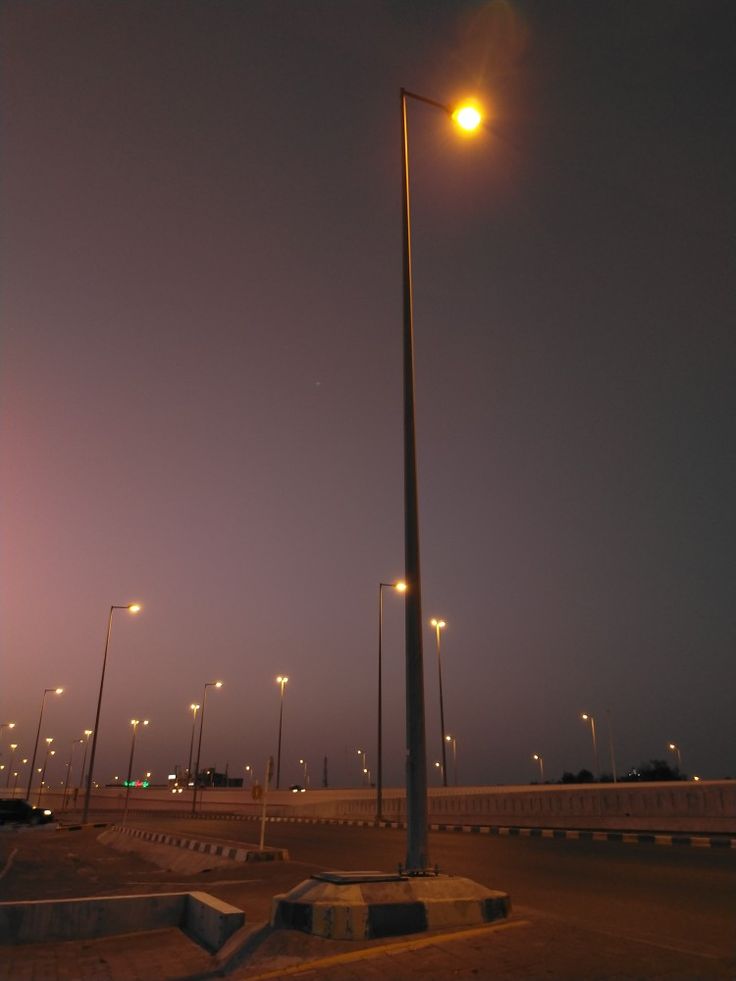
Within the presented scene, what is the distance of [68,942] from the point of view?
894cm

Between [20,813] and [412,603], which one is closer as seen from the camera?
[412,603]

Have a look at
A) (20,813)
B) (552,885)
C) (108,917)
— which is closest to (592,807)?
(552,885)

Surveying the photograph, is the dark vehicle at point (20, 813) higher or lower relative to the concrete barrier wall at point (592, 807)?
lower

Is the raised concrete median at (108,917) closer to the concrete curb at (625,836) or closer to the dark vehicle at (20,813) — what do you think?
the concrete curb at (625,836)

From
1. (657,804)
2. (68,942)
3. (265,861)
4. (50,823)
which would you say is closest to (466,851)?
(265,861)

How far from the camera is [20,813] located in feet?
137

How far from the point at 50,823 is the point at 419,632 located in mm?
40755

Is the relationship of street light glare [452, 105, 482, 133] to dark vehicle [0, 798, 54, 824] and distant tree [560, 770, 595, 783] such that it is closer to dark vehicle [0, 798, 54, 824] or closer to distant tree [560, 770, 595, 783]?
dark vehicle [0, 798, 54, 824]

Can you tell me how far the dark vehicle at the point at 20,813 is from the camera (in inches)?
1633

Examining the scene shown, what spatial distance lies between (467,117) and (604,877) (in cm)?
1215

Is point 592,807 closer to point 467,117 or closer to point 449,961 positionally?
point 449,961

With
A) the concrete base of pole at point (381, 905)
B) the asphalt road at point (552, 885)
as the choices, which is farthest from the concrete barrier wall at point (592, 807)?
the concrete base of pole at point (381, 905)

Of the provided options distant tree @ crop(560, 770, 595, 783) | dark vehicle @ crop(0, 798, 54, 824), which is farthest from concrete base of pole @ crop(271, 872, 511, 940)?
distant tree @ crop(560, 770, 595, 783)

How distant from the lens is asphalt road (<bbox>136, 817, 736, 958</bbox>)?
7883 mm
